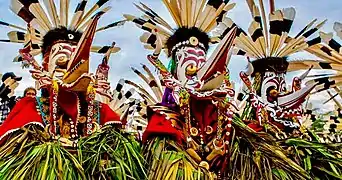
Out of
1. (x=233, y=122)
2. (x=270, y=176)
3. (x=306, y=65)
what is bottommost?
(x=270, y=176)

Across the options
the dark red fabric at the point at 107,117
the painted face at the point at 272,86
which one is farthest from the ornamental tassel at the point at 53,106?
the painted face at the point at 272,86

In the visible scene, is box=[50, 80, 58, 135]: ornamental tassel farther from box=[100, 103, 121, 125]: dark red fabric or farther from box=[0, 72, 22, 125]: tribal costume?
box=[0, 72, 22, 125]: tribal costume

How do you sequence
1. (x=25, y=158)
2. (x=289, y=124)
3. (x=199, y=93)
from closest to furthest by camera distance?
(x=25, y=158)
(x=199, y=93)
(x=289, y=124)

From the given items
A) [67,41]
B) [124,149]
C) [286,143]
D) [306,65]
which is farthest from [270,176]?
[306,65]

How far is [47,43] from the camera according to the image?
3461mm

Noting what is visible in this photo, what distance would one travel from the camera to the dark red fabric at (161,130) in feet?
9.78

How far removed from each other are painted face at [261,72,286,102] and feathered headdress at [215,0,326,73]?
0.05m

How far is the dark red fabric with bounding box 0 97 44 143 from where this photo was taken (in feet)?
9.90

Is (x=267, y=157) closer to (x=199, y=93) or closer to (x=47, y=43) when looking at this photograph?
(x=199, y=93)

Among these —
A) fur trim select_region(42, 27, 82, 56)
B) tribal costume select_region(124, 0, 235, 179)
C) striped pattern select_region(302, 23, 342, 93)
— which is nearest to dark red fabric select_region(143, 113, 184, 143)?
tribal costume select_region(124, 0, 235, 179)

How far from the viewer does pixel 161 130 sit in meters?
2.98

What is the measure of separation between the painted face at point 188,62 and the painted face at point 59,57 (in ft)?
1.92

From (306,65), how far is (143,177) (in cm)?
193

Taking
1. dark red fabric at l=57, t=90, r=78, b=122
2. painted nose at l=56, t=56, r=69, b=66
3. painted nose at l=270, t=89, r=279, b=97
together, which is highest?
painted nose at l=56, t=56, r=69, b=66
